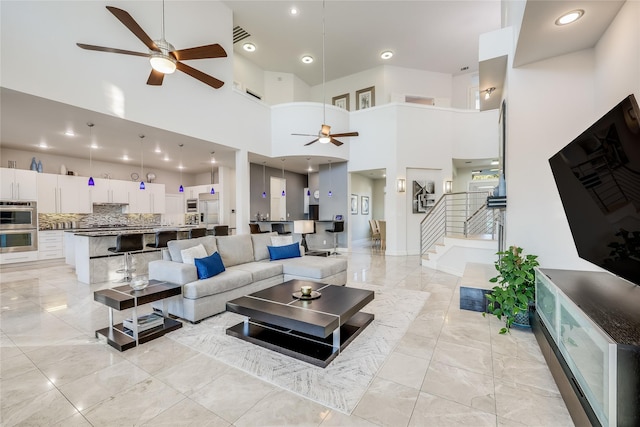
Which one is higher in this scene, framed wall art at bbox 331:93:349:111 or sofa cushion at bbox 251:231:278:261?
framed wall art at bbox 331:93:349:111

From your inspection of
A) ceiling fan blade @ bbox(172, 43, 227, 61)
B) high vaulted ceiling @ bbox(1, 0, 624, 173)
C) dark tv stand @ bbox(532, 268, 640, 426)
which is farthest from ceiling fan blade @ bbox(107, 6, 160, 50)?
dark tv stand @ bbox(532, 268, 640, 426)

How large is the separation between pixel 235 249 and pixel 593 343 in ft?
13.1

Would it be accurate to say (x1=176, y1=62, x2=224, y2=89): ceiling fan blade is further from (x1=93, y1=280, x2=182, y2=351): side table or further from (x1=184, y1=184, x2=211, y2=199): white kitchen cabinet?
(x1=184, y1=184, x2=211, y2=199): white kitchen cabinet

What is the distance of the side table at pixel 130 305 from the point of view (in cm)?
263

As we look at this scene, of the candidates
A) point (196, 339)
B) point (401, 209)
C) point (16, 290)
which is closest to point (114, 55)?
point (16, 290)

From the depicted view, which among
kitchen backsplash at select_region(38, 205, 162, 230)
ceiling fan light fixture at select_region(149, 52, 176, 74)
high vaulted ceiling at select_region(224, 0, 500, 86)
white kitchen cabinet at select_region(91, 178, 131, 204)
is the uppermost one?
high vaulted ceiling at select_region(224, 0, 500, 86)

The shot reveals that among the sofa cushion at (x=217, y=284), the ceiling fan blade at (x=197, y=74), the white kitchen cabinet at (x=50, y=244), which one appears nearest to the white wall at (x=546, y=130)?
the sofa cushion at (x=217, y=284)

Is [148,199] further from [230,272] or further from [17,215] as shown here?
[230,272]

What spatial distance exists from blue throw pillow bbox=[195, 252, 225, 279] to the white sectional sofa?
0.05 metres

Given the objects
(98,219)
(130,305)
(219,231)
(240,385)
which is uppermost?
(98,219)

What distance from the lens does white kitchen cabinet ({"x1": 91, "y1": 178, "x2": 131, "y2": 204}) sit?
8.12 m

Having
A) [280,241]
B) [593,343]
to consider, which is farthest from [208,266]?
[593,343]

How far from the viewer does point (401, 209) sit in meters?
8.19

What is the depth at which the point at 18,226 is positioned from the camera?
6516mm
